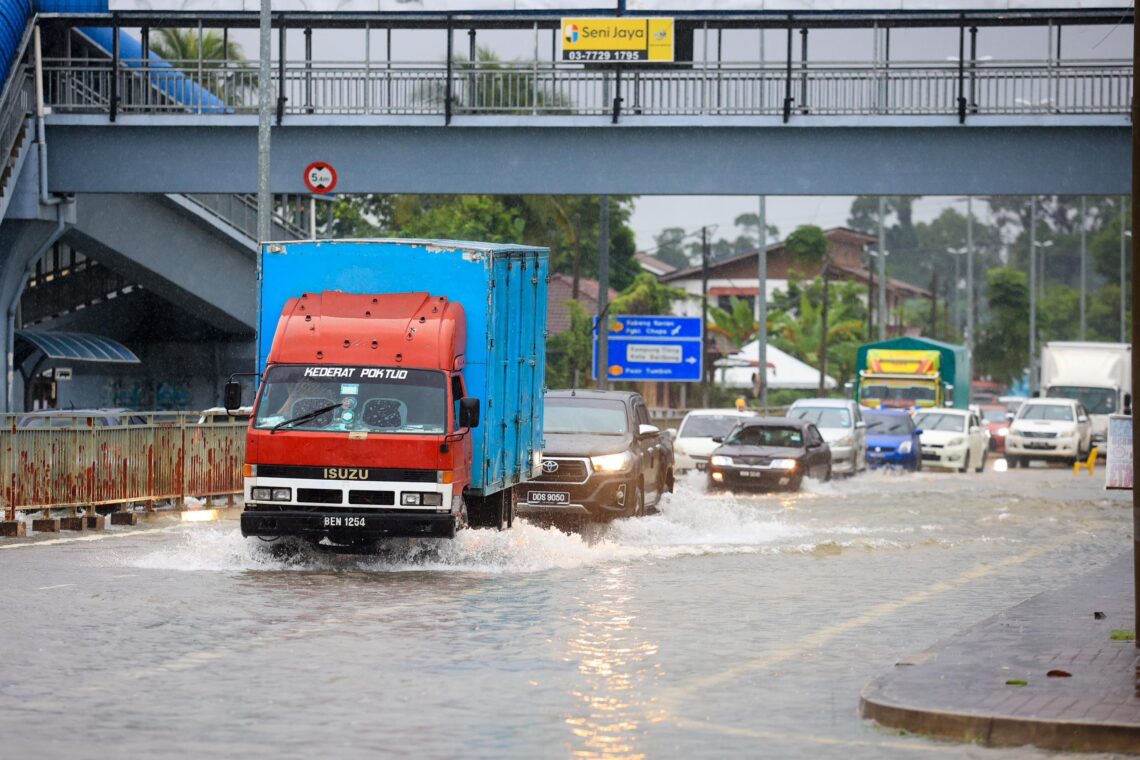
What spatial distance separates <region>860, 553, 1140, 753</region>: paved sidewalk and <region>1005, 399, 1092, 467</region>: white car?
1523 inches

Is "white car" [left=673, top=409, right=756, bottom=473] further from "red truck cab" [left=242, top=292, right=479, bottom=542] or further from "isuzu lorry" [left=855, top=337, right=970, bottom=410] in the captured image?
"red truck cab" [left=242, top=292, right=479, bottom=542]

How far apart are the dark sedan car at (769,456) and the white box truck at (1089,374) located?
25498mm

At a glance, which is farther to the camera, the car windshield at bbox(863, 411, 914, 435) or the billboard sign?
the car windshield at bbox(863, 411, 914, 435)

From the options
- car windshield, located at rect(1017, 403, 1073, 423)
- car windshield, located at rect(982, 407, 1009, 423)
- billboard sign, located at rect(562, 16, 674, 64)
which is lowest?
car windshield, located at rect(982, 407, 1009, 423)

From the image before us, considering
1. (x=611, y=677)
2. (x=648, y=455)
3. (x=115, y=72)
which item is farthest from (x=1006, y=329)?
(x=611, y=677)

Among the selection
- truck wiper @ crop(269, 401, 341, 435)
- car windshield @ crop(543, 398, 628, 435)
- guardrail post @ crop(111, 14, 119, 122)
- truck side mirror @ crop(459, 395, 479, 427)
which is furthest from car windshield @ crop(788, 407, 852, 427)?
truck wiper @ crop(269, 401, 341, 435)

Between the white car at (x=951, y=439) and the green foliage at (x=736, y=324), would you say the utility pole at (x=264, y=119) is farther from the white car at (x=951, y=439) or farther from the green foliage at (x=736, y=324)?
the green foliage at (x=736, y=324)

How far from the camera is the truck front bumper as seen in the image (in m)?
17.5

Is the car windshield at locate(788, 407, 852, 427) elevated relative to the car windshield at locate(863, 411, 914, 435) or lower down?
elevated

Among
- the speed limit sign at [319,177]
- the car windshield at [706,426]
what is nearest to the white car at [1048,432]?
the car windshield at [706,426]

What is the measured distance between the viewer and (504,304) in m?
19.3

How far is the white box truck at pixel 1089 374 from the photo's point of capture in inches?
2334

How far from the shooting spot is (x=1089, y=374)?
196 ft

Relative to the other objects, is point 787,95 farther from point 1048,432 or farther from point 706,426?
point 1048,432
